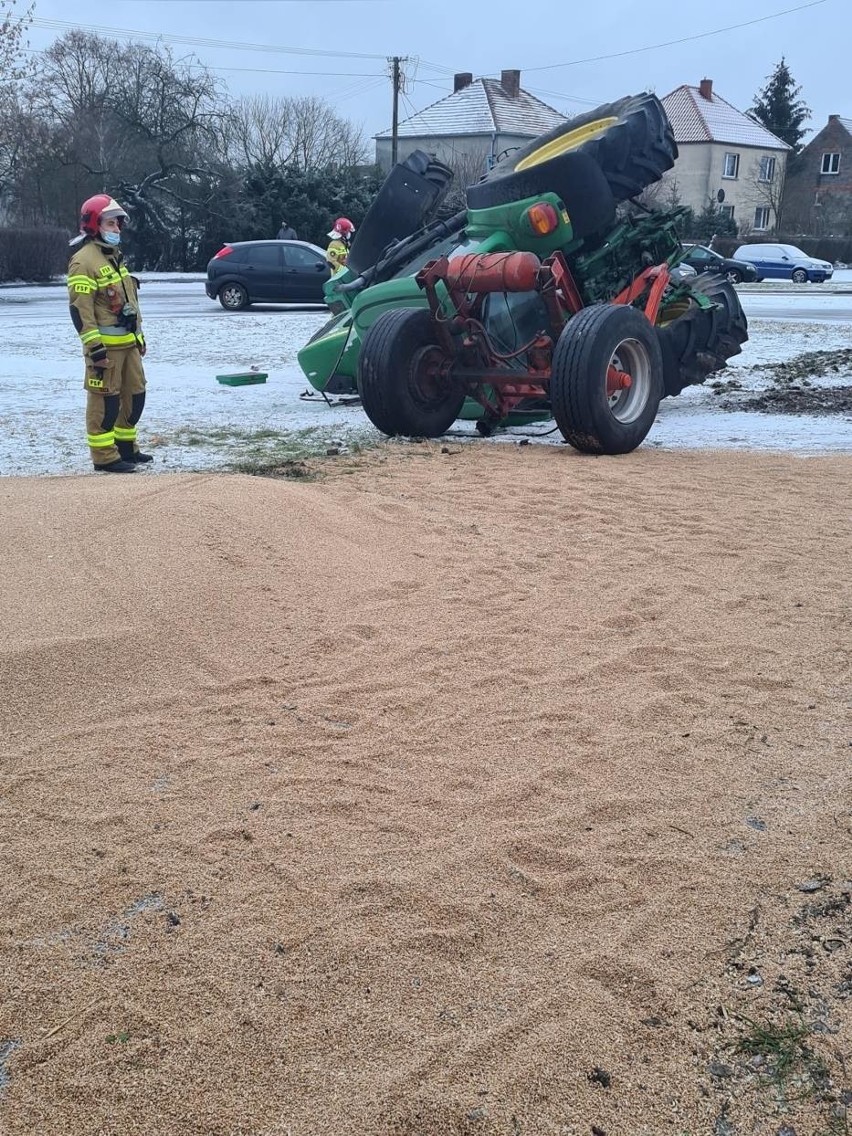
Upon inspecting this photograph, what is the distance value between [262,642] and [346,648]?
35 centimetres

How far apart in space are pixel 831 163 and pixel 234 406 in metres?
66.8

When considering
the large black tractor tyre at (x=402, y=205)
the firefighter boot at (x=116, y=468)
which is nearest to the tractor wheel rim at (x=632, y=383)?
the large black tractor tyre at (x=402, y=205)

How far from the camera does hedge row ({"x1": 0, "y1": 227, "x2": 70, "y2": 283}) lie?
104 ft

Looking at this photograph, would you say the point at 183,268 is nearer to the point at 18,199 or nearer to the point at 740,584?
the point at 18,199

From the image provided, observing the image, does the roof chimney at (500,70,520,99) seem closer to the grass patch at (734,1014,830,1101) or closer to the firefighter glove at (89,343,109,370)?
the firefighter glove at (89,343,109,370)

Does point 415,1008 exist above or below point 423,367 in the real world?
below

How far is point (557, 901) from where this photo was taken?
282 centimetres

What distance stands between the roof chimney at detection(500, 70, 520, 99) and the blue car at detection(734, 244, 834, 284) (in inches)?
830

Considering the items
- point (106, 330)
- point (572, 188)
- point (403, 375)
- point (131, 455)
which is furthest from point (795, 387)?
point (106, 330)

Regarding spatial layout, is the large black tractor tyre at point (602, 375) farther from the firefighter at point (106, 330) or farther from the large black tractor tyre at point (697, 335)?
the firefighter at point (106, 330)

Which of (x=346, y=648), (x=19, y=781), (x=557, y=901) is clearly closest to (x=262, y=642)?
(x=346, y=648)

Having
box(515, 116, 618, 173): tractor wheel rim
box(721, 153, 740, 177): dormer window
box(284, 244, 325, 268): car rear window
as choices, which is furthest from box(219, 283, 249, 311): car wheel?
box(721, 153, 740, 177): dormer window

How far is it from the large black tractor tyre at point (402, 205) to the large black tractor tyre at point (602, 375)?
11.5ft

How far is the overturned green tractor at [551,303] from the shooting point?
316 inches
